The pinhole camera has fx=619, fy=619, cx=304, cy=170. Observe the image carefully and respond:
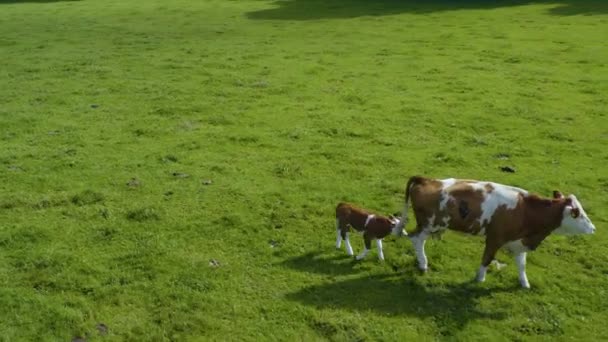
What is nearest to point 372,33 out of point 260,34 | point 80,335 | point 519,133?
point 260,34

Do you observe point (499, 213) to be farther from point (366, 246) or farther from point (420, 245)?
point (366, 246)

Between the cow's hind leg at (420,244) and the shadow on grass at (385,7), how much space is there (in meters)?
27.8

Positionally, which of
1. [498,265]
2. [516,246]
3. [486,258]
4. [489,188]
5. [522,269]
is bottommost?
[498,265]

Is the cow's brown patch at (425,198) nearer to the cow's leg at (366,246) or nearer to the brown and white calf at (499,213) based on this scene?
the brown and white calf at (499,213)

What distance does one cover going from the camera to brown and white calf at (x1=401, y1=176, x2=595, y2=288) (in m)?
8.15

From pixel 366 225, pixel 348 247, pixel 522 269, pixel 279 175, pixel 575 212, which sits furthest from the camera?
pixel 279 175

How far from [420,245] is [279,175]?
4640 mm

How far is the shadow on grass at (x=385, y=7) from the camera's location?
3512 cm

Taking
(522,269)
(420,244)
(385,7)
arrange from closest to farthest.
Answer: (522,269)
(420,244)
(385,7)

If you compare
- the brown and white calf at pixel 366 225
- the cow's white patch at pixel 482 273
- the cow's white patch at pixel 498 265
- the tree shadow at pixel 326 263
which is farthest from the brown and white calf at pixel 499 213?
the tree shadow at pixel 326 263

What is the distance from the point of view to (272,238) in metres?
10.1

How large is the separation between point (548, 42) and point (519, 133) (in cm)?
1279

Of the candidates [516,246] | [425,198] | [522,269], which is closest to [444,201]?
[425,198]

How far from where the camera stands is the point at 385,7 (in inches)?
1507
